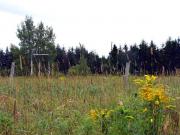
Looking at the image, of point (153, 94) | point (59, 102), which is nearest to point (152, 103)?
point (153, 94)

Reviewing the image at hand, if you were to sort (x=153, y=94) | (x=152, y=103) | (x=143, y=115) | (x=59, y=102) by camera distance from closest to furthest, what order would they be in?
(x=153, y=94) → (x=152, y=103) → (x=143, y=115) → (x=59, y=102)

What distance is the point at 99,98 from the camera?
7379mm

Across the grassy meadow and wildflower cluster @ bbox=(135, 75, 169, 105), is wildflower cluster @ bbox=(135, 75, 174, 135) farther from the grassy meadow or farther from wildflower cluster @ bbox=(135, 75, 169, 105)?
the grassy meadow

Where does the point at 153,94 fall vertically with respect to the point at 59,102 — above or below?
above

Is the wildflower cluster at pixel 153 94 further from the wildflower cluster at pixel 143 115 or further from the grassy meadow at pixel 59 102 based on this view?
the grassy meadow at pixel 59 102

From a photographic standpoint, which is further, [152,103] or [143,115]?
[143,115]

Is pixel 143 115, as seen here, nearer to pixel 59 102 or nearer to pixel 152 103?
pixel 152 103

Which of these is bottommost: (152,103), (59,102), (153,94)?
(59,102)

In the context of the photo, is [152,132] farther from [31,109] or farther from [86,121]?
[31,109]

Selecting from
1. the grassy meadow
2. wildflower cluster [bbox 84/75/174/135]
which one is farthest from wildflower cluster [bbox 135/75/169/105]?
the grassy meadow

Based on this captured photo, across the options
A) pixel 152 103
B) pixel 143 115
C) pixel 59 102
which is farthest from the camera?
pixel 59 102

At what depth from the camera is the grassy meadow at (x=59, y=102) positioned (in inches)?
221

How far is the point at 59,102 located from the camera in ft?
25.0

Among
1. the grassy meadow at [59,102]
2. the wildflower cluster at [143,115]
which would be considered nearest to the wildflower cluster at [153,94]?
the wildflower cluster at [143,115]
